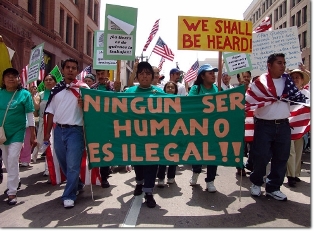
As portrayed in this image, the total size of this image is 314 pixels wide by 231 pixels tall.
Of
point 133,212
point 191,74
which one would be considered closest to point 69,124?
point 133,212

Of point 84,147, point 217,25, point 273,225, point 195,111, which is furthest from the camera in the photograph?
point 217,25

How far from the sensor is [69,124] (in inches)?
175

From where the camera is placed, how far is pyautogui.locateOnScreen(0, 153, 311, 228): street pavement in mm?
3717

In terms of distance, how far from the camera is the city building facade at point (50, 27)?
1498cm

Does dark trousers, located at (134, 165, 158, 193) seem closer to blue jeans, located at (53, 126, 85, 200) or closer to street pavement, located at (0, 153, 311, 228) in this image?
street pavement, located at (0, 153, 311, 228)

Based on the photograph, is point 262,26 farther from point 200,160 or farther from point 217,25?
point 200,160

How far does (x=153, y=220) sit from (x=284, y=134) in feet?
7.19

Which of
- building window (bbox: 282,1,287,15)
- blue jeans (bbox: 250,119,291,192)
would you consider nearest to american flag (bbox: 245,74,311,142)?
blue jeans (bbox: 250,119,291,192)

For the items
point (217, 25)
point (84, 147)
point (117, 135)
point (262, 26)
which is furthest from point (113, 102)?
point (262, 26)

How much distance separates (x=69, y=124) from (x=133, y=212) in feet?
4.77

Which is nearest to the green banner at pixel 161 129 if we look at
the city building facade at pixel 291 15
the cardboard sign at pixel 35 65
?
the cardboard sign at pixel 35 65

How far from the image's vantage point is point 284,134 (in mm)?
4559

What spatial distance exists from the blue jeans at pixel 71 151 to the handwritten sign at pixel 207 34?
2.25 meters

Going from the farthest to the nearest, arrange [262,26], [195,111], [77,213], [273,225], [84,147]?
[262,26] < [84,147] < [195,111] < [77,213] < [273,225]
